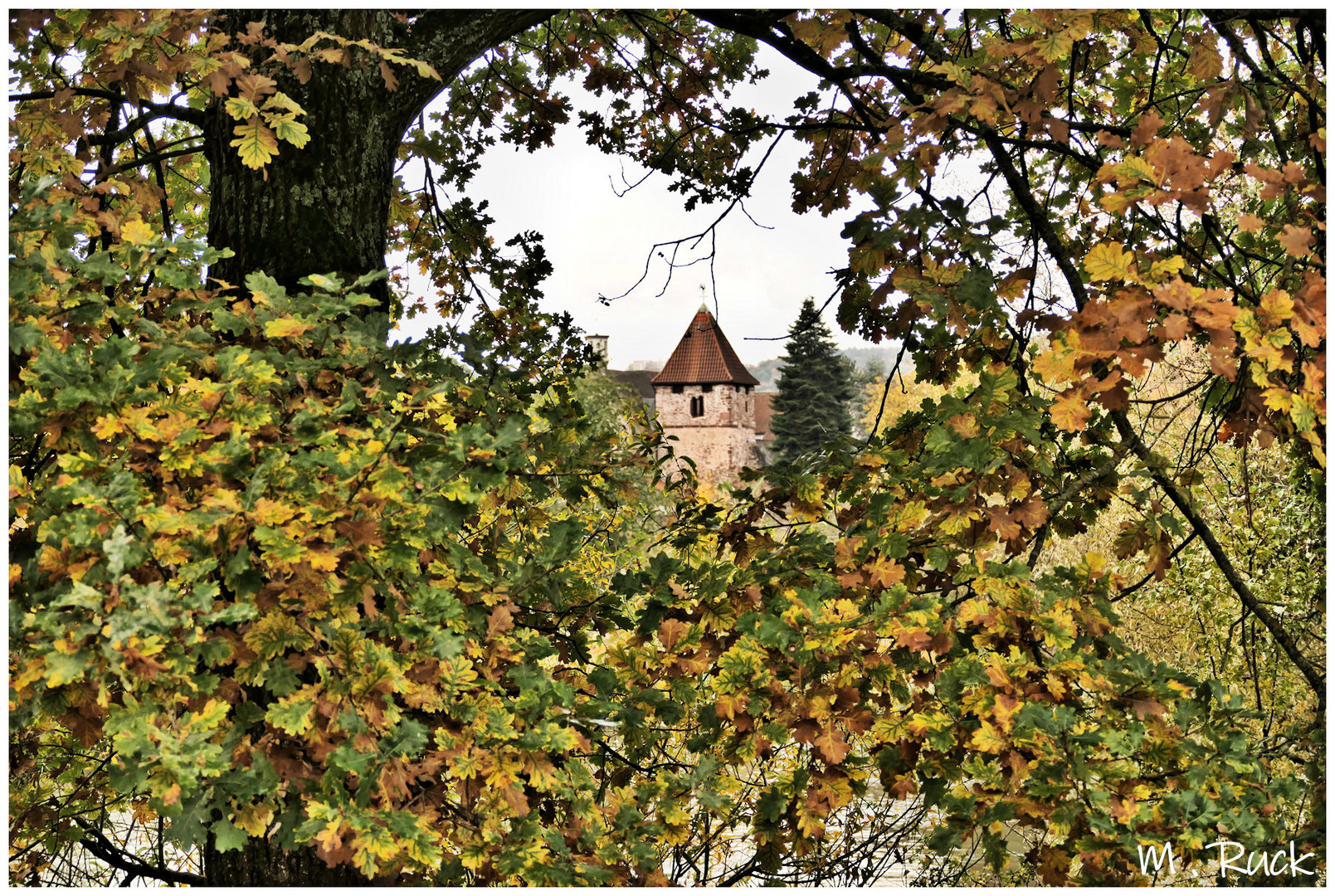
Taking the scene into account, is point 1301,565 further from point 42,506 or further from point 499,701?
point 42,506

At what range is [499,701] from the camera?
8.14 ft

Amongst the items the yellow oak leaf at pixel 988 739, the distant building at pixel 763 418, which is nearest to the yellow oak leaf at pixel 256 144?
the yellow oak leaf at pixel 988 739

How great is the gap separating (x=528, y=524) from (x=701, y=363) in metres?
35.1

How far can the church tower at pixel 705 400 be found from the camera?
124ft

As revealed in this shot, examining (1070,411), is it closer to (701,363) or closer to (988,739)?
(988,739)

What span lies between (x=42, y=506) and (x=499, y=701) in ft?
3.72

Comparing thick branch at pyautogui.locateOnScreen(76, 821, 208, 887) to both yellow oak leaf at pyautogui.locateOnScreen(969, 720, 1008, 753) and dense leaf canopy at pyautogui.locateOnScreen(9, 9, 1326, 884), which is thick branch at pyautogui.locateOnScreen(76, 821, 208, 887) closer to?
dense leaf canopy at pyautogui.locateOnScreen(9, 9, 1326, 884)

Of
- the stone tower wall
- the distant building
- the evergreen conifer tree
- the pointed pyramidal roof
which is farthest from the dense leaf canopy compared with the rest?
the distant building

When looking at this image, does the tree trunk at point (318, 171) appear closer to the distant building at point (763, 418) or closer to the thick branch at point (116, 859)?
the thick branch at point (116, 859)

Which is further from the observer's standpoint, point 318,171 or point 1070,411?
point 318,171

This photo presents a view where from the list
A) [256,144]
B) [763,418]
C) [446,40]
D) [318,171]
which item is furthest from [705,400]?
[256,144]

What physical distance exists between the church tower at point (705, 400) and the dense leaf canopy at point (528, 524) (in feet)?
110

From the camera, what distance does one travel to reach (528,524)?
332 centimetres

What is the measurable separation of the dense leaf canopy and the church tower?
33511mm
